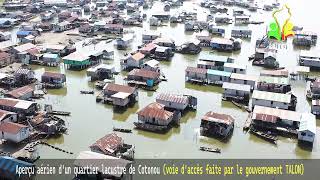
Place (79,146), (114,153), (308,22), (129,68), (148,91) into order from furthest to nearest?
(308,22) < (129,68) < (148,91) < (79,146) < (114,153)

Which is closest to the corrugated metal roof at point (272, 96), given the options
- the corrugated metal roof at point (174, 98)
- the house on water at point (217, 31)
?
the corrugated metal roof at point (174, 98)

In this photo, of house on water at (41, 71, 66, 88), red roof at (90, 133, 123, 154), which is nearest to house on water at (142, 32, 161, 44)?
Answer: house on water at (41, 71, 66, 88)

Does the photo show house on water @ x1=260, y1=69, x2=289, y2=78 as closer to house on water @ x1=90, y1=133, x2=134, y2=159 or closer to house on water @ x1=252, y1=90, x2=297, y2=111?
house on water @ x1=252, y1=90, x2=297, y2=111

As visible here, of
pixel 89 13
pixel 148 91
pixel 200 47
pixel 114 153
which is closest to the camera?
pixel 114 153

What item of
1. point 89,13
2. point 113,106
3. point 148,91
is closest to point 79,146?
point 113,106

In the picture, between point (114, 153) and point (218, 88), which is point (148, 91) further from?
point (114, 153)

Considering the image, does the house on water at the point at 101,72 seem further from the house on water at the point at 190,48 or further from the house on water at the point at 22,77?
the house on water at the point at 190,48
